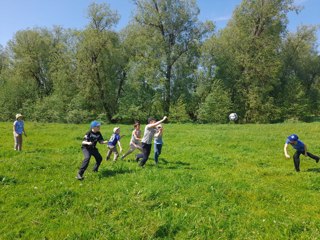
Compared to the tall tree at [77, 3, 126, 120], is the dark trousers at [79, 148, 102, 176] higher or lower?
lower

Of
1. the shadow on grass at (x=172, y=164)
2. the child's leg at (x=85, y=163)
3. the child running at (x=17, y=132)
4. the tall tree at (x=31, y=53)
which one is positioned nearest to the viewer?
the child's leg at (x=85, y=163)

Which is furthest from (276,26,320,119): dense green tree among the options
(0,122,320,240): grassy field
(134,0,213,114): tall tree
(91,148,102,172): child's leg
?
(91,148,102,172): child's leg

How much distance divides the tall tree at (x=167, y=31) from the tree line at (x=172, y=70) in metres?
0.14

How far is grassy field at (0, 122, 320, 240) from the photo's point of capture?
6641 mm

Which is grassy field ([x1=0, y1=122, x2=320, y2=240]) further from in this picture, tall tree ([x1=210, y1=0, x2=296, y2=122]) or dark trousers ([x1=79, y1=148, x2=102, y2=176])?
tall tree ([x1=210, y1=0, x2=296, y2=122])

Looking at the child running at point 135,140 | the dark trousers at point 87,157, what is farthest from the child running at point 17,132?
the dark trousers at point 87,157

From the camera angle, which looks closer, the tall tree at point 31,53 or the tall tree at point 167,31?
the tall tree at point 167,31

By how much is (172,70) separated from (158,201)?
37.9 m

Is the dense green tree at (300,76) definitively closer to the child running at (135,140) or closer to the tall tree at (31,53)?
the child running at (135,140)

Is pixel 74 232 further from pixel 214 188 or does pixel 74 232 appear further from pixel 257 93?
pixel 257 93

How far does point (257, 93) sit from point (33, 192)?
127 ft

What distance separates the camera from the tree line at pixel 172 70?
42.4 metres

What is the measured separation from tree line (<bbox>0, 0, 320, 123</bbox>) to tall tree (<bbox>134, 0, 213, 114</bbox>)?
0.47 ft

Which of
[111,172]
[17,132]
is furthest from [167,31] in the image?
[111,172]
